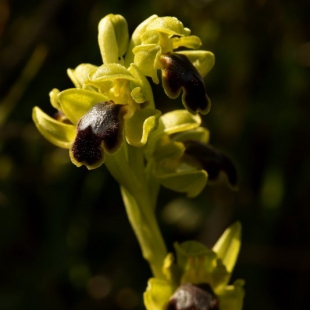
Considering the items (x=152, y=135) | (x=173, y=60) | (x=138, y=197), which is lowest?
(x=138, y=197)

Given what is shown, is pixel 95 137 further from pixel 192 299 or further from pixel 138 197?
pixel 192 299

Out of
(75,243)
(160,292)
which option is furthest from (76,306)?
(160,292)

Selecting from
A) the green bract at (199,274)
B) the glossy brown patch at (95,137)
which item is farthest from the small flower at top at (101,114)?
the green bract at (199,274)

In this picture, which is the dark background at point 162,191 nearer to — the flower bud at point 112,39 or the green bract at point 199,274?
the green bract at point 199,274

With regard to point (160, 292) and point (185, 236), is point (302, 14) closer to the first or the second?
point (185, 236)

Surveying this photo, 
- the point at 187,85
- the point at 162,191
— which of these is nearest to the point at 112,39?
the point at 187,85

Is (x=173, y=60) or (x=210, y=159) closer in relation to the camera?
(x=173, y=60)
